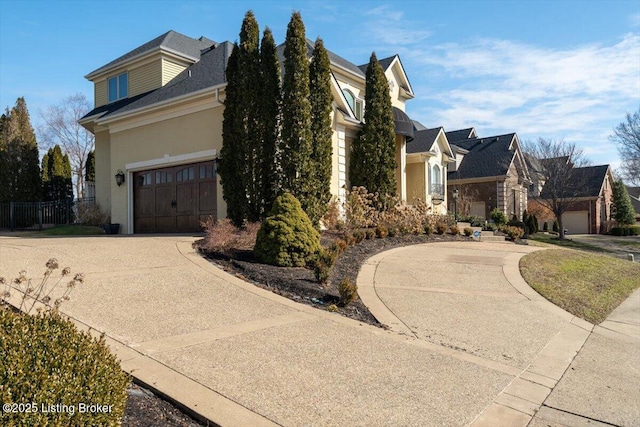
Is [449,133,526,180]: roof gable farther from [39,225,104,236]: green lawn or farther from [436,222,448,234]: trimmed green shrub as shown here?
[39,225,104,236]: green lawn

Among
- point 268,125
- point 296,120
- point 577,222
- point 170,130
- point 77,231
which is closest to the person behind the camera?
point 296,120

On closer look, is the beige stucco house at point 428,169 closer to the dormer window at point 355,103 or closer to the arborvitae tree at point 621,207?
the dormer window at point 355,103

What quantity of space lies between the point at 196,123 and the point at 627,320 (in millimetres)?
13301

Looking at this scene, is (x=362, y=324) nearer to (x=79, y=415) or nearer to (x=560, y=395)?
(x=560, y=395)

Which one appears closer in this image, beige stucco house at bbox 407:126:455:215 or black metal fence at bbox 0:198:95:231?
black metal fence at bbox 0:198:95:231

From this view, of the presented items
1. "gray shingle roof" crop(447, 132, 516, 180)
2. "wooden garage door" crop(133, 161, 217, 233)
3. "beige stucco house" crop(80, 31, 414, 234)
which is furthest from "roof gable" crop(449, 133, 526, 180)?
"wooden garage door" crop(133, 161, 217, 233)

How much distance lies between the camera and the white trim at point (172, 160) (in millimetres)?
15102

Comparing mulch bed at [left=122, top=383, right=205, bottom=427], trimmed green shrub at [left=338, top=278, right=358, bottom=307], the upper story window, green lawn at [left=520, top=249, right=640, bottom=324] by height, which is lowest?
green lawn at [left=520, top=249, right=640, bottom=324]

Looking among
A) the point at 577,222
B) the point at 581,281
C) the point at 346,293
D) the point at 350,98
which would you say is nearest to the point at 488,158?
the point at 577,222

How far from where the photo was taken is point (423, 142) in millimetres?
24578

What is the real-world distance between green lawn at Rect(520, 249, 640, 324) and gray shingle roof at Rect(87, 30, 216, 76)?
53.0 ft

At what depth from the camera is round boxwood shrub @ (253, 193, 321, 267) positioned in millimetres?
9125

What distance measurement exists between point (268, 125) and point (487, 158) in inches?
1031

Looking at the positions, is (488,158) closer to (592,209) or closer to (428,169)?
(428,169)
